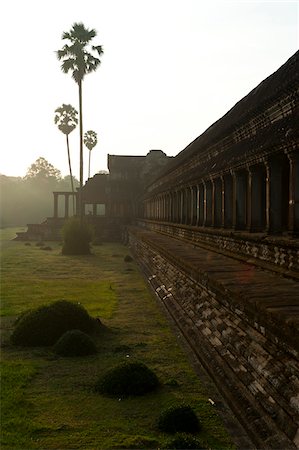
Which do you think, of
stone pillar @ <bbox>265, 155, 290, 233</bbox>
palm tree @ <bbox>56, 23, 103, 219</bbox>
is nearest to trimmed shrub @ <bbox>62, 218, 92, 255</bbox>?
palm tree @ <bbox>56, 23, 103, 219</bbox>

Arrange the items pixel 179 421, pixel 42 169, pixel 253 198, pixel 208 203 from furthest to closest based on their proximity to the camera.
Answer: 1. pixel 42 169
2. pixel 208 203
3. pixel 253 198
4. pixel 179 421

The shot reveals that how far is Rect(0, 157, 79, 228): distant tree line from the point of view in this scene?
4567 inches

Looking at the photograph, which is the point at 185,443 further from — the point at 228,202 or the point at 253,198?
Answer: the point at 228,202

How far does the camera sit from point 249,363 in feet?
24.3

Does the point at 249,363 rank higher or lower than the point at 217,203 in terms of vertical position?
lower

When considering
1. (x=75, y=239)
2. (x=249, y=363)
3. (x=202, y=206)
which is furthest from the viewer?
(x=75, y=239)

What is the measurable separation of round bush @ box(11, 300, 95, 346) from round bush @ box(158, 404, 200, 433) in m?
6.19

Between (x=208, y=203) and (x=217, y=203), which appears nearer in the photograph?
(x=217, y=203)

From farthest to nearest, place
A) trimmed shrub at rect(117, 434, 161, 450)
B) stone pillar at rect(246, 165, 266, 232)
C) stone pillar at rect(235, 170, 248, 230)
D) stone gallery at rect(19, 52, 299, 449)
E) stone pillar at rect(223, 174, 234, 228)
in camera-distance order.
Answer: stone pillar at rect(223, 174, 234, 228) → stone pillar at rect(235, 170, 248, 230) → stone pillar at rect(246, 165, 266, 232) → trimmed shrub at rect(117, 434, 161, 450) → stone gallery at rect(19, 52, 299, 449)

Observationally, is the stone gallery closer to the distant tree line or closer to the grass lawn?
the grass lawn

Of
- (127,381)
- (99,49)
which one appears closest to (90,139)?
(99,49)

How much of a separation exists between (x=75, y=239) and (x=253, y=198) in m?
29.4

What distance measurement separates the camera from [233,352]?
27.1 ft

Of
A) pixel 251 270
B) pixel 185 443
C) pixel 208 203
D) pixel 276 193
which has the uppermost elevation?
pixel 276 193
